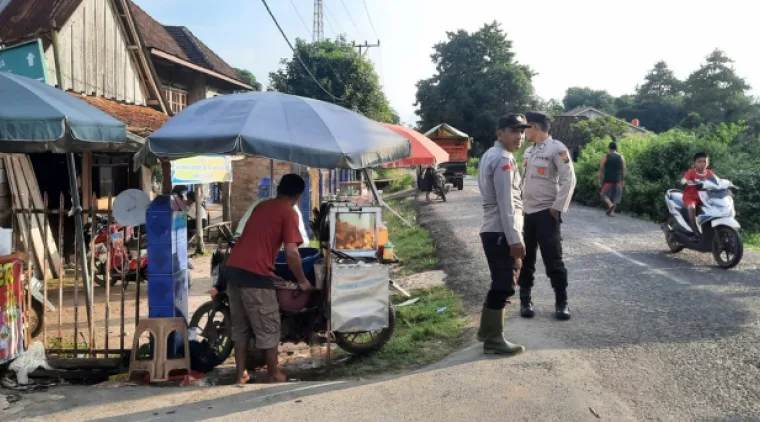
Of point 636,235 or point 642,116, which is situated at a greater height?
point 642,116

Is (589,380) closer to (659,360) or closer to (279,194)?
(659,360)

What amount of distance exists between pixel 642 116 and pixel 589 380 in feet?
206

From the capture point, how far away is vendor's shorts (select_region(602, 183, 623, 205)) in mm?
14338

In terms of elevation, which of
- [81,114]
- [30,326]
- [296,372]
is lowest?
[296,372]

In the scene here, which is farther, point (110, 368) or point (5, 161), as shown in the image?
point (5, 161)

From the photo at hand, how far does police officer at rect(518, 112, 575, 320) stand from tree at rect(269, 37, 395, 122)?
91.1 ft

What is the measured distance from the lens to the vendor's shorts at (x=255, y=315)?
16.6 feet

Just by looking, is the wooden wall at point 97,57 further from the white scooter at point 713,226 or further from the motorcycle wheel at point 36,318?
the white scooter at point 713,226

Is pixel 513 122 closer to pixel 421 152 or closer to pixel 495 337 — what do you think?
pixel 495 337

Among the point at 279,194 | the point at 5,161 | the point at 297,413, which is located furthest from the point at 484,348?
the point at 5,161

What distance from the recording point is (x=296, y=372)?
18.9 ft

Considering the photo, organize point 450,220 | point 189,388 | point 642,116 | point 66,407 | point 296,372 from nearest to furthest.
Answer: point 66,407 → point 189,388 → point 296,372 → point 450,220 → point 642,116

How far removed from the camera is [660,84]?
218 feet

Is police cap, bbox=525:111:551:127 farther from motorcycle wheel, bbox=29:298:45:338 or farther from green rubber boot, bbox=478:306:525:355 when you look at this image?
motorcycle wheel, bbox=29:298:45:338
